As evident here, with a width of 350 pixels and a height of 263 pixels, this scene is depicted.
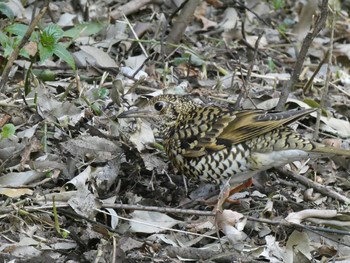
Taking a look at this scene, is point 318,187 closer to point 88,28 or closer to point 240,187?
point 240,187

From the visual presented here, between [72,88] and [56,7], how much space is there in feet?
5.63

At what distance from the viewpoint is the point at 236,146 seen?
6.21 m

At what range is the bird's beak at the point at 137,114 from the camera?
6.34 m

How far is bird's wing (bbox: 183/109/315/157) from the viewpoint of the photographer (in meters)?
6.11

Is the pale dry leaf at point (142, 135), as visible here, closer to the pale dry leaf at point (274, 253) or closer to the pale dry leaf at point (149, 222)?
the pale dry leaf at point (149, 222)

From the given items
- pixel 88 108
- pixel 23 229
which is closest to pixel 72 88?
pixel 88 108

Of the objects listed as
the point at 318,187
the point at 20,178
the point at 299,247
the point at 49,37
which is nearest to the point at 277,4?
the point at 318,187

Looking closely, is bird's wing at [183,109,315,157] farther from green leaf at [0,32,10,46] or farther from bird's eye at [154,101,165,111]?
green leaf at [0,32,10,46]

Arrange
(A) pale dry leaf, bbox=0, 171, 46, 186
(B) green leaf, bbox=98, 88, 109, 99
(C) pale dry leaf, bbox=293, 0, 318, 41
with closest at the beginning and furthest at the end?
(A) pale dry leaf, bbox=0, 171, 46, 186 → (B) green leaf, bbox=98, 88, 109, 99 → (C) pale dry leaf, bbox=293, 0, 318, 41

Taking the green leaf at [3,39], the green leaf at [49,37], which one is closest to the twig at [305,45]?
the green leaf at [49,37]

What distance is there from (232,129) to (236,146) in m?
0.14

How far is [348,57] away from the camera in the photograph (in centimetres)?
921

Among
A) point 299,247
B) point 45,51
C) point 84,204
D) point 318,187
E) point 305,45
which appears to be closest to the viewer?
point 84,204

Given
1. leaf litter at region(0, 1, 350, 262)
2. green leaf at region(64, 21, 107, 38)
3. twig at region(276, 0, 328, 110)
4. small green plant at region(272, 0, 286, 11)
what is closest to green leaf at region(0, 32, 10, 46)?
leaf litter at region(0, 1, 350, 262)
